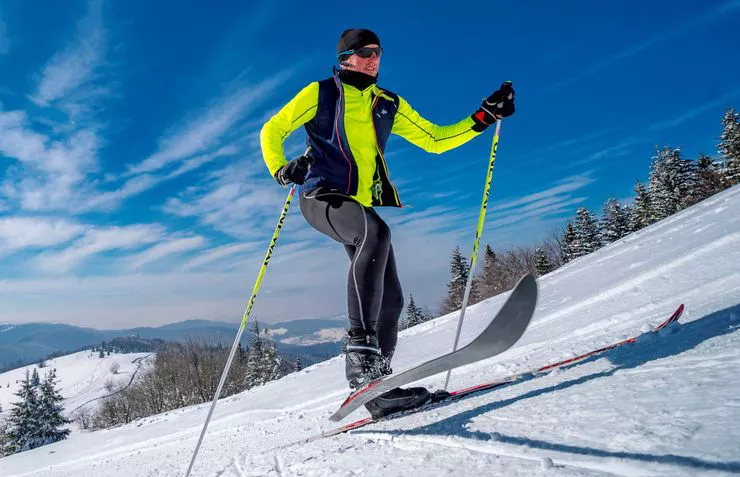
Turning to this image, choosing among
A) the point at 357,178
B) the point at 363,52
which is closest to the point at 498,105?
the point at 363,52

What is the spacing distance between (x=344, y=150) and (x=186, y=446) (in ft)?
15.1

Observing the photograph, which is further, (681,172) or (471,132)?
(681,172)

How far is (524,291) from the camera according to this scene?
2027 mm

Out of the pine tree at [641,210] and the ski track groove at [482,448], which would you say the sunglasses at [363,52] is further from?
the pine tree at [641,210]

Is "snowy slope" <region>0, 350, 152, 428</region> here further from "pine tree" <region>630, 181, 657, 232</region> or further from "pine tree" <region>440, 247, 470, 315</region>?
"pine tree" <region>630, 181, 657, 232</region>

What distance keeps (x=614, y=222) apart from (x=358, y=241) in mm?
47009

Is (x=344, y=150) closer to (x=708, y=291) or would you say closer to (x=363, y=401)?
(x=363, y=401)

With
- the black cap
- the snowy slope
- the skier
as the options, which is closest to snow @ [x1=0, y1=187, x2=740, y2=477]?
the skier

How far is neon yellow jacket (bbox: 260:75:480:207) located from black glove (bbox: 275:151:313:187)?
6.4 inches

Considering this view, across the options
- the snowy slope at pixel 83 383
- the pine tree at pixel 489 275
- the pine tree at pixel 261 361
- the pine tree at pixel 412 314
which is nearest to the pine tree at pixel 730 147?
the pine tree at pixel 489 275

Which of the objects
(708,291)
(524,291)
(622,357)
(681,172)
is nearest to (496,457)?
(524,291)

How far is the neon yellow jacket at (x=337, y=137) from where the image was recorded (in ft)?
9.73

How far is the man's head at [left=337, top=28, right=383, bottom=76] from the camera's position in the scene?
307cm

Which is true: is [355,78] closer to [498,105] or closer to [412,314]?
[498,105]
